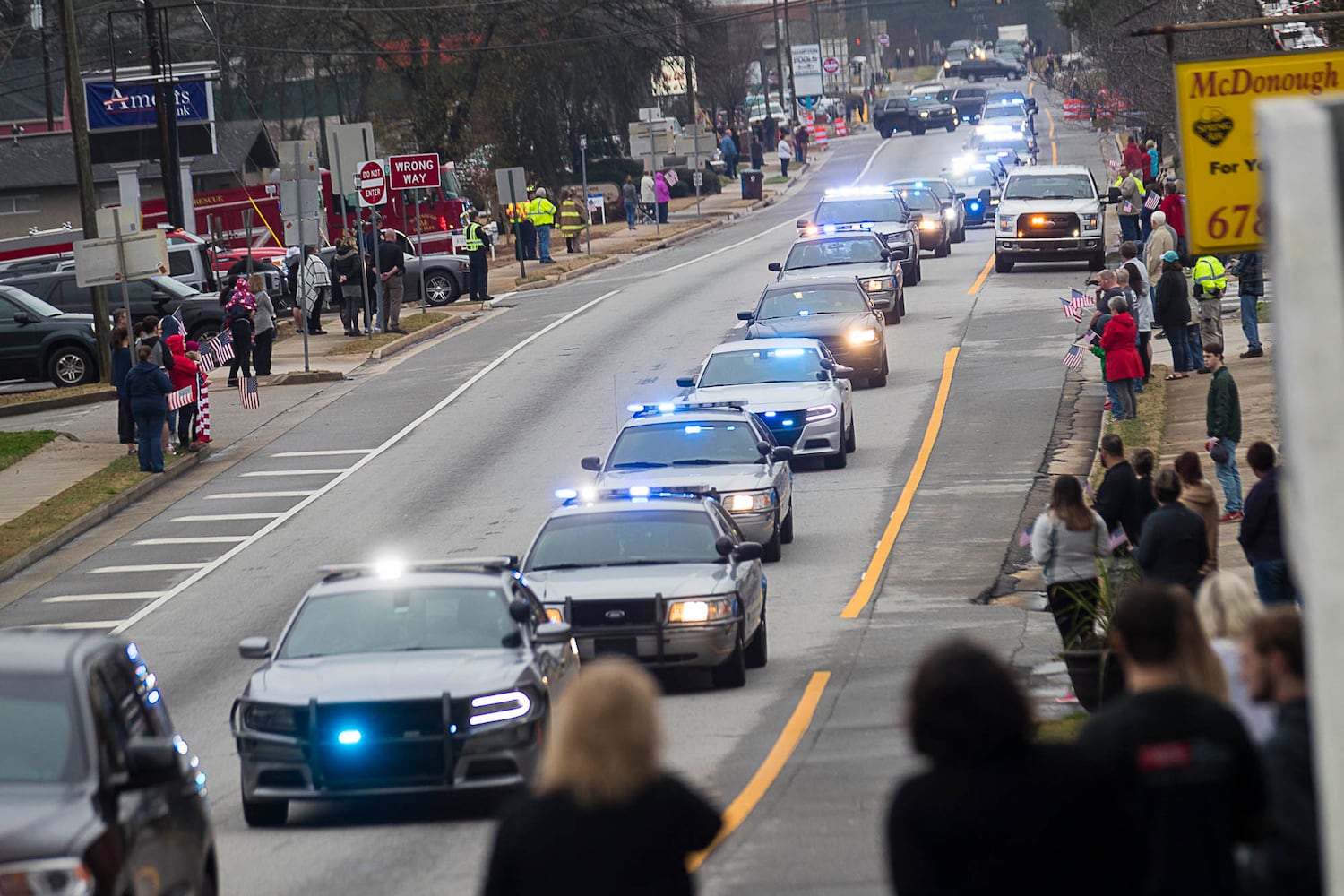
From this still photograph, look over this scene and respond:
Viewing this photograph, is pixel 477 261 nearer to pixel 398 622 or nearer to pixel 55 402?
pixel 55 402

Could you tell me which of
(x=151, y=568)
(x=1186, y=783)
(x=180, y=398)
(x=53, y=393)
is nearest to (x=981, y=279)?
(x=53, y=393)

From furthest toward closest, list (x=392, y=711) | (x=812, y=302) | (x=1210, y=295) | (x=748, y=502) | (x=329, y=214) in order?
(x=329, y=214)
(x=812, y=302)
(x=1210, y=295)
(x=748, y=502)
(x=392, y=711)

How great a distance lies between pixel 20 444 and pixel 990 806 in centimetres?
2677

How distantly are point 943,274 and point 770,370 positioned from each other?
62.9 feet

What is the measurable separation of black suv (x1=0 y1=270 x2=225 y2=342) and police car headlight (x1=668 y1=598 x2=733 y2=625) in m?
23.5

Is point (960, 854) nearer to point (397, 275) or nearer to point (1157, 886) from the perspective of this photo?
point (1157, 886)

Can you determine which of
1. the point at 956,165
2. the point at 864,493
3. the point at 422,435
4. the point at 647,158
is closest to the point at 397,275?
the point at 422,435

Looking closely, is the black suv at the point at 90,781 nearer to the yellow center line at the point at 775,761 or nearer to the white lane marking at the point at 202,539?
the yellow center line at the point at 775,761

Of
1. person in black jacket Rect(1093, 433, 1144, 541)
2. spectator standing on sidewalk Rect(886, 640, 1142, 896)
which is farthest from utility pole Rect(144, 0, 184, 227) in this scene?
spectator standing on sidewalk Rect(886, 640, 1142, 896)

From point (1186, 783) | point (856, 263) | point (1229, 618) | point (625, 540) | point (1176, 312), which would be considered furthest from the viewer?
point (856, 263)

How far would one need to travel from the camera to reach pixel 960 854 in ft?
16.3

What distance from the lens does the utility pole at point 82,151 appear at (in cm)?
3366

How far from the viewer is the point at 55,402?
3359 centimetres

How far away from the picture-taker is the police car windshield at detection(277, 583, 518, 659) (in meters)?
12.3
